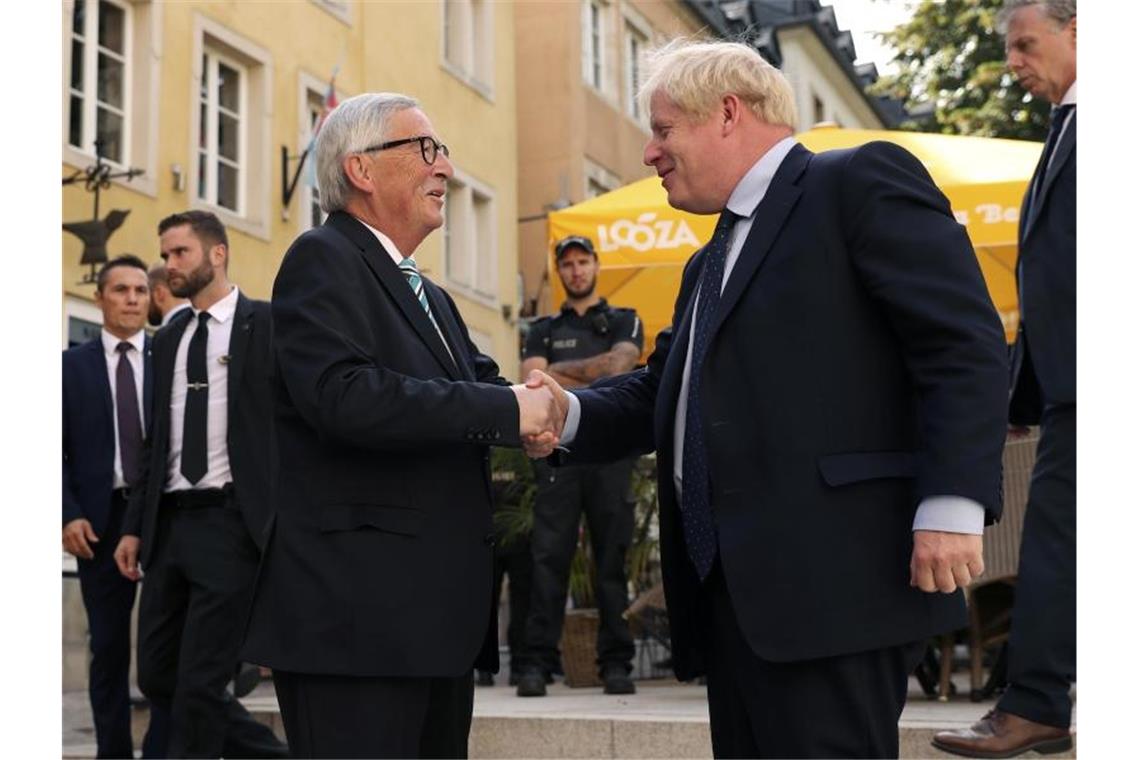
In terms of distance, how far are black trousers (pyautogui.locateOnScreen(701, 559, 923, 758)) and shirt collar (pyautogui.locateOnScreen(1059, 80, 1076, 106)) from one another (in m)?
2.42

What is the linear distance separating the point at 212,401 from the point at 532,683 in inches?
92.1

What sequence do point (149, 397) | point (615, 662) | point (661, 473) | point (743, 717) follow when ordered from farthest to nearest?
point (615, 662) → point (149, 397) → point (661, 473) → point (743, 717)

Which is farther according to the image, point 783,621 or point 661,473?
point 661,473

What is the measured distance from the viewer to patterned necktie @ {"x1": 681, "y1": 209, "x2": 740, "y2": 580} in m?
3.41

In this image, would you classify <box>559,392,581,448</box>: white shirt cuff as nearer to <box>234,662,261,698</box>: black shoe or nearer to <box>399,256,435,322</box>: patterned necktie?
<box>399,256,435,322</box>: patterned necktie

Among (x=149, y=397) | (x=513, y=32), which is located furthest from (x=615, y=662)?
(x=513, y=32)

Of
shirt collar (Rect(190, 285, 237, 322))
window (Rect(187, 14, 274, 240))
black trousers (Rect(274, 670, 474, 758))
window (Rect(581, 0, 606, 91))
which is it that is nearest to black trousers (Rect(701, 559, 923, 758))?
black trousers (Rect(274, 670, 474, 758))

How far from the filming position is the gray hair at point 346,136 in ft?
12.5

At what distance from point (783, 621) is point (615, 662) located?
4845mm

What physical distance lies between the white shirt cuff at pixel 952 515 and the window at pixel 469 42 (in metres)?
17.5

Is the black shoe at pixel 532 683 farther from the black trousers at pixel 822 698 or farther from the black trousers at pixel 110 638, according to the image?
the black trousers at pixel 822 698

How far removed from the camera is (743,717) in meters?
3.43

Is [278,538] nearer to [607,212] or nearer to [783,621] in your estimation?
[783,621]

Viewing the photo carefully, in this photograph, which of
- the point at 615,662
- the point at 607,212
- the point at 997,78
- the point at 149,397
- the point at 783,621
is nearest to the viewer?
the point at 783,621
